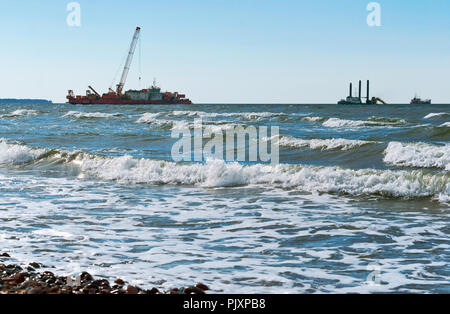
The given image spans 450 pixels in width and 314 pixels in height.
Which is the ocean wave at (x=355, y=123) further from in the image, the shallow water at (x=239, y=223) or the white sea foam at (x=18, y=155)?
the white sea foam at (x=18, y=155)

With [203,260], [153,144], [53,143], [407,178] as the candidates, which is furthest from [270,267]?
Result: [53,143]

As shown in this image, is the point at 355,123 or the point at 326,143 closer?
the point at 326,143

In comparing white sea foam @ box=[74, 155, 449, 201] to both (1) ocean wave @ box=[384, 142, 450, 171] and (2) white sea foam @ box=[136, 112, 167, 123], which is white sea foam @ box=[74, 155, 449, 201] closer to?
(1) ocean wave @ box=[384, 142, 450, 171]

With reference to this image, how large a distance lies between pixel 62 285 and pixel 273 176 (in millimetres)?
9025

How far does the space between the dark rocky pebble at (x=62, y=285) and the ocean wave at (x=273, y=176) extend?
7516mm

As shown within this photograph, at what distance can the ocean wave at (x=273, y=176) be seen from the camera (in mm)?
11695

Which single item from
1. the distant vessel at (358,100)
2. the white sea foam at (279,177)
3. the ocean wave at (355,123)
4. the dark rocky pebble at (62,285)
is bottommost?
the dark rocky pebble at (62,285)

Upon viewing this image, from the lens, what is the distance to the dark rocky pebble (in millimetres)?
5000

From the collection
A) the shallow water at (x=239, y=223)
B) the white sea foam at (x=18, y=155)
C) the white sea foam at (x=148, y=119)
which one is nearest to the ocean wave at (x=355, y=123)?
the white sea foam at (x=148, y=119)

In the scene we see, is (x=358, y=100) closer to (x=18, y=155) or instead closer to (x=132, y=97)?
(x=132, y=97)

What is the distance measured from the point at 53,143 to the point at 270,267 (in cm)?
2184

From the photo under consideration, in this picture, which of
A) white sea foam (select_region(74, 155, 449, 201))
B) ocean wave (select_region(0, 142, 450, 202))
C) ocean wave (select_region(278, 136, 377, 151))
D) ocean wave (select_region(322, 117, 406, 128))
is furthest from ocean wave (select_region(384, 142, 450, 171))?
ocean wave (select_region(322, 117, 406, 128))

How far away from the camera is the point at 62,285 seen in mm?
5277

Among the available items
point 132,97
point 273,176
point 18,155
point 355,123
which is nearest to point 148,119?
point 355,123
